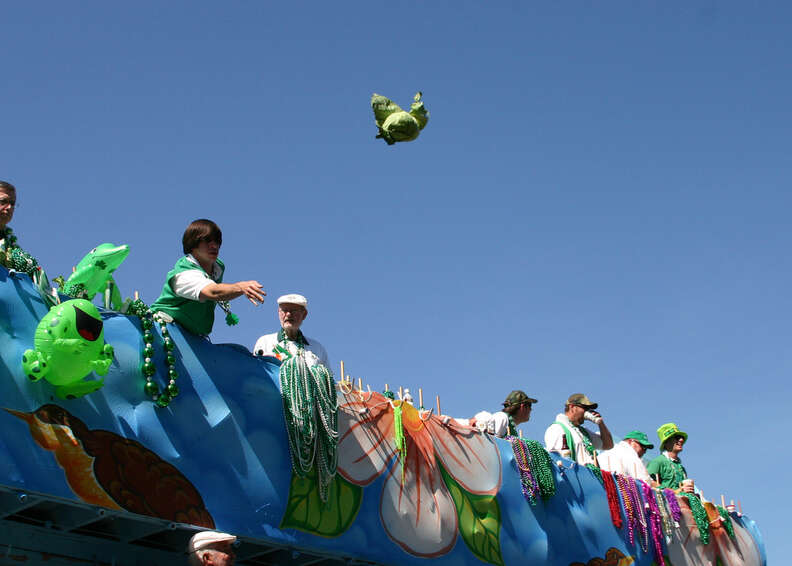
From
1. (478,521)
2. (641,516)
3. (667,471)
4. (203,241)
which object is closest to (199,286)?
(203,241)

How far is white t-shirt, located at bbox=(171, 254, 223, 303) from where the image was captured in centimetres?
642

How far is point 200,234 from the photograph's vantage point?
672 cm

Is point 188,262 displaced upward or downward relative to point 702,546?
upward

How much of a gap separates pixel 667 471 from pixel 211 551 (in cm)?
748

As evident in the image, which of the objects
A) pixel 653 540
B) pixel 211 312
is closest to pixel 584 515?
pixel 653 540

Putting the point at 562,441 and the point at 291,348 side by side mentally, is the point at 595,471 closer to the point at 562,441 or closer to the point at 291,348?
the point at 562,441

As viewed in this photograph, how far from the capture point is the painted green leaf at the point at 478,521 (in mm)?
7816

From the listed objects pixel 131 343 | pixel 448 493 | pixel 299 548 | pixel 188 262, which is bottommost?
pixel 299 548

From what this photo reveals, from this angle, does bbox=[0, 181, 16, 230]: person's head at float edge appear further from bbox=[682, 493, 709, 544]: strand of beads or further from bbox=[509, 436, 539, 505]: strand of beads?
bbox=[682, 493, 709, 544]: strand of beads

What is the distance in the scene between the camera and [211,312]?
21.8ft

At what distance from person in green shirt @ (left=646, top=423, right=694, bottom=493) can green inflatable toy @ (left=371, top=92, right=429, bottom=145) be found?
4.96 metres

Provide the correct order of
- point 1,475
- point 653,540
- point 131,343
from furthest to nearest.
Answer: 1. point 653,540
2. point 131,343
3. point 1,475

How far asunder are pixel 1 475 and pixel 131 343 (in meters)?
1.19

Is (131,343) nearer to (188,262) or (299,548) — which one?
(188,262)
